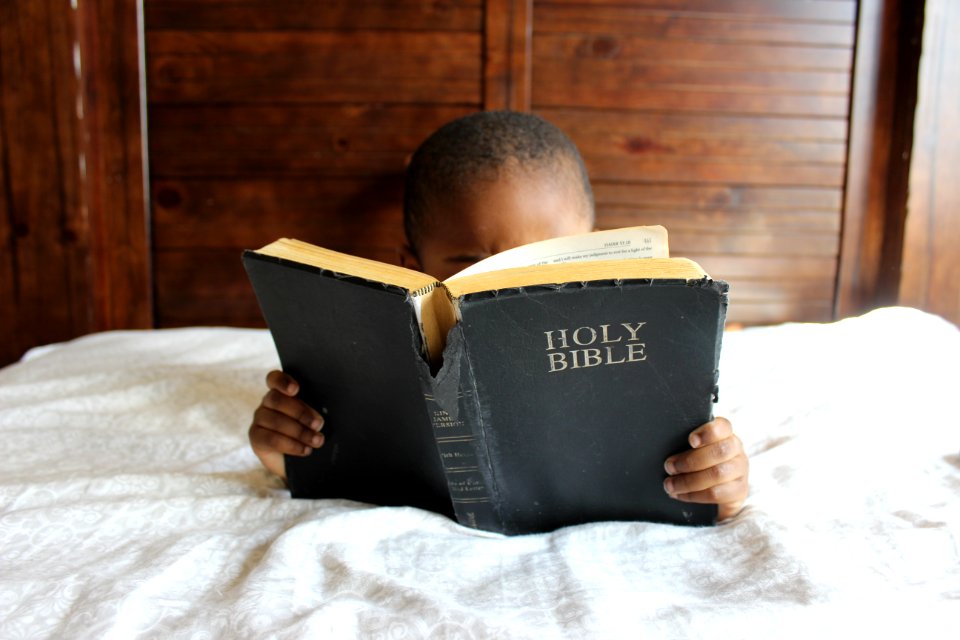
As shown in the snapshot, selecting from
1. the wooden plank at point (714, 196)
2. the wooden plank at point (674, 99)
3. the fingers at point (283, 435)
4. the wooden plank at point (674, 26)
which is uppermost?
the wooden plank at point (674, 26)

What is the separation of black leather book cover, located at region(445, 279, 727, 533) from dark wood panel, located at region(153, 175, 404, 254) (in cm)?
94

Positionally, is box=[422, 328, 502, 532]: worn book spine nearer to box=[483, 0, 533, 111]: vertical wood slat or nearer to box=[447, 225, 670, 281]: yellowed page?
box=[447, 225, 670, 281]: yellowed page

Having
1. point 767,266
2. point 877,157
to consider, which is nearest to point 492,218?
point 767,266

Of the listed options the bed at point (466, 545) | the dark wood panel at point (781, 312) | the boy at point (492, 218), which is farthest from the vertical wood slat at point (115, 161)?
the dark wood panel at point (781, 312)

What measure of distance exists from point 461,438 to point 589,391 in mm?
105

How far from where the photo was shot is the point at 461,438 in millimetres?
565

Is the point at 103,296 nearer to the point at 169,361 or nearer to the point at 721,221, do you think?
the point at 169,361

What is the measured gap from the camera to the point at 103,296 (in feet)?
4.87

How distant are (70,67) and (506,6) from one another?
84cm

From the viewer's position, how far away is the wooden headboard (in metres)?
1.41

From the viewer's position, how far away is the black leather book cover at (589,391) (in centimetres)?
50

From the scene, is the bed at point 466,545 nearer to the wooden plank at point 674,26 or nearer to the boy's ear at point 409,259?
the boy's ear at point 409,259

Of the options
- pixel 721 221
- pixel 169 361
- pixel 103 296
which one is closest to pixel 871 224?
pixel 721 221

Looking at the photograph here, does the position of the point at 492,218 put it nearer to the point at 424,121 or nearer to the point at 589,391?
the point at 589,391
